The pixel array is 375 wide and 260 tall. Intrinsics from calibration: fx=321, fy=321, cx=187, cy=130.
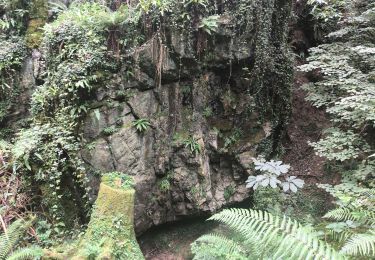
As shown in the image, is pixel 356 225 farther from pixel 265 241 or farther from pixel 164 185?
pixel 164 185

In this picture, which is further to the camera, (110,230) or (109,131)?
(109,131)

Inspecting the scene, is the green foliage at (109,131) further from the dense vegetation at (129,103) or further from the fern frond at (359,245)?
the fern frond at (359,245)

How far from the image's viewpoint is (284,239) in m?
2.37

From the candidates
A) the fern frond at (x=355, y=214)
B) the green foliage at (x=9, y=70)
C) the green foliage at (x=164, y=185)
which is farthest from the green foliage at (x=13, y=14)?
the fern frond at (x=355, y=214)

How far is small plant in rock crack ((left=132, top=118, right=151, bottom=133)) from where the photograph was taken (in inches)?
233

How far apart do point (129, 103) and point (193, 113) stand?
138cm

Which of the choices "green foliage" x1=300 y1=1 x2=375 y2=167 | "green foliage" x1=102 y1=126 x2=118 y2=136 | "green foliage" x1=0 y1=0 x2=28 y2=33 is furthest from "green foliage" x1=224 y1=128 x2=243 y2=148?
"green foliage" x1=0 y1=0 x2=28 y2=33

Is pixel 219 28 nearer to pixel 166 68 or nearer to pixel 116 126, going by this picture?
pixel 166 68

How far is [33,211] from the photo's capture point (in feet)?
17.9

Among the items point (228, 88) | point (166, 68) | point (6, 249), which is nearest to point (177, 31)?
point (166, 68)

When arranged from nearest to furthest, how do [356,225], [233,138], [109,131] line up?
[356,225] → [109,131] → [233,138]

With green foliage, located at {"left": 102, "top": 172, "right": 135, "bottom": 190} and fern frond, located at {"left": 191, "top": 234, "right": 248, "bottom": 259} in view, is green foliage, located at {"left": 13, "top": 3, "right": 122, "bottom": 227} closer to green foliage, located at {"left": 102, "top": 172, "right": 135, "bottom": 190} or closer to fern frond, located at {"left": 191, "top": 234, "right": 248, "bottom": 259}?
green foliage, located at {"left": 102, "top": 172, "right": 135, "bottom": 190}

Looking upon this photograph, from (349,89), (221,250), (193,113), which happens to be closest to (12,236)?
(221,250)

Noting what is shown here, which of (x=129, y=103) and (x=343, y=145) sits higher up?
(x=129, y=103)
